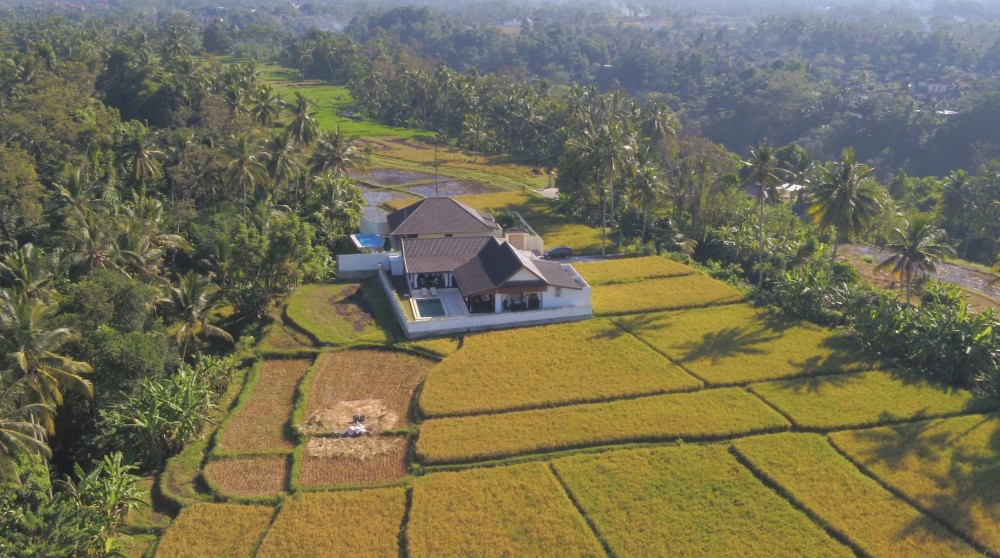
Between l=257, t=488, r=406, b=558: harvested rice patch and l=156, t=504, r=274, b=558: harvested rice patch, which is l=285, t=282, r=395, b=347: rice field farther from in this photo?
l=156, t=504, r=274, b=558: harvested rice patch

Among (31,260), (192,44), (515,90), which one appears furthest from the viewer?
(192,44)

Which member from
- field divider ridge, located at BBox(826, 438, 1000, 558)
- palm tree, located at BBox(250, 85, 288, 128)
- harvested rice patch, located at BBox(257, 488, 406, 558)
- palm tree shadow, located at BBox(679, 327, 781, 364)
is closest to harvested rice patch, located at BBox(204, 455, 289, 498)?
harvested rice patch, located at BBox(257, 488, 406, 558)

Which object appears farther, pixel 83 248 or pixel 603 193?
pixel 603 193

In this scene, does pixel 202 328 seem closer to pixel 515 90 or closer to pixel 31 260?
pixel 31 260

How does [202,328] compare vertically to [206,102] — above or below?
below

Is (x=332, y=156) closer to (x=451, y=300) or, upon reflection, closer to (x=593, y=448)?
(x=451, y=300)

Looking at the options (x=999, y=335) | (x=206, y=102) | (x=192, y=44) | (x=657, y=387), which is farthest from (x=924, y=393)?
(x=192, y=44)

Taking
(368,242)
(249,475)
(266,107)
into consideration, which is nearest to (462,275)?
(368,242)

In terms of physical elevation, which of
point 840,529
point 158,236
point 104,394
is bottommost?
point 840,529
